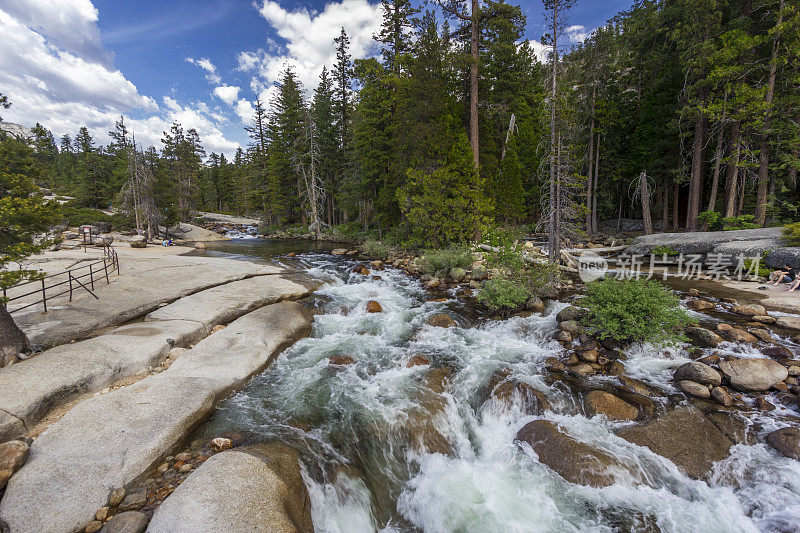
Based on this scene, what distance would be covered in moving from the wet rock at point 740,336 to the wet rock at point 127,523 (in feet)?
42.9

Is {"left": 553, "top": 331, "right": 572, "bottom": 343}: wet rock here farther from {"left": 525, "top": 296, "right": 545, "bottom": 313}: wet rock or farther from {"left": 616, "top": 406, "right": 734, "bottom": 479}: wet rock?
{"left": 616, "top": 406, "right": 734, "bottom": 479}: wet rock

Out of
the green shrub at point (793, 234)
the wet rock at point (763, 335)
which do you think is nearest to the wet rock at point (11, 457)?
the wet rock at point (763, 335)

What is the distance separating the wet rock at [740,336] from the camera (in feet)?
25.5

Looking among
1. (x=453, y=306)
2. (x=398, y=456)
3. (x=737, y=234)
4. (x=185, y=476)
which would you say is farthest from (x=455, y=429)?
(x=737, y=234)

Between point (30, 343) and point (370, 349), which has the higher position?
point (30, 343)

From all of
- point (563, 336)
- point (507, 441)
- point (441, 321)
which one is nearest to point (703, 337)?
point (563, 336)

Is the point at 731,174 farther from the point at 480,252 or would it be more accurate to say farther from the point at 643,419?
the point at 643,419

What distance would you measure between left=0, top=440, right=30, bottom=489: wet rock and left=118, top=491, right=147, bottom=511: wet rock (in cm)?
168

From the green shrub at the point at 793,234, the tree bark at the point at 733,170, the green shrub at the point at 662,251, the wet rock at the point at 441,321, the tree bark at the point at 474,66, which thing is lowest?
the wet rock at the point at 441,321

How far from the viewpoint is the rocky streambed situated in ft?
14.3

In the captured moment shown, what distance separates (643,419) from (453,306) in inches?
280

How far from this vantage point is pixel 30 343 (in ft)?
24.7

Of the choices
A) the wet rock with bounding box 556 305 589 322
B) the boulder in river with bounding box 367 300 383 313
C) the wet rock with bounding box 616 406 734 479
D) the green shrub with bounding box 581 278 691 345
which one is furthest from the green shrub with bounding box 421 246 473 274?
the wet rock with bounding box 616 406 734 479

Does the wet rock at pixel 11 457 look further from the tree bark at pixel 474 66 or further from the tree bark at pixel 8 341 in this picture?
the tree bark at pixel 474 66
